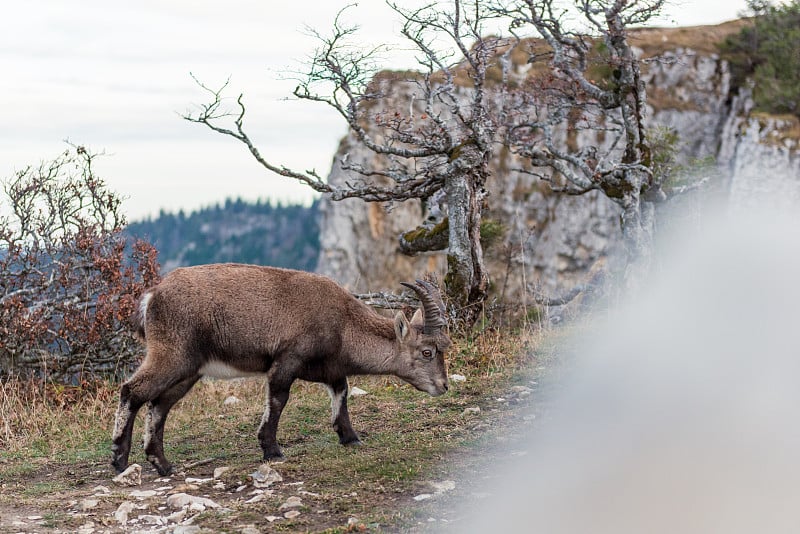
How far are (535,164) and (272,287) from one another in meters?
8.66

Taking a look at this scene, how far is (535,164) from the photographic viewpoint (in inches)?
650

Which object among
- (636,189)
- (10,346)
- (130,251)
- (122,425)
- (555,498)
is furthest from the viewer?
(636,189)

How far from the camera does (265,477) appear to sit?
313 inches

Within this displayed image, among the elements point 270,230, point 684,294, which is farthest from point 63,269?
point 270,230

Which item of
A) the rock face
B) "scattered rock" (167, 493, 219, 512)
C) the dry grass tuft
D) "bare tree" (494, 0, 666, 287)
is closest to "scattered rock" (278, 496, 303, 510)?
"scattered rock" (167, 493, 219, 512)

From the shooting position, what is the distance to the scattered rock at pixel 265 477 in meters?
7.86

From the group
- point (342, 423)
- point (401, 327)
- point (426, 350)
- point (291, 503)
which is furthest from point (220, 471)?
point (426, 350)

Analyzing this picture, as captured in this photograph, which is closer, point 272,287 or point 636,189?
point 272,287

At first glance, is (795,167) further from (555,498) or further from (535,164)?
(555,498)

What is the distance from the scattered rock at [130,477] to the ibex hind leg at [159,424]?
0.88ft

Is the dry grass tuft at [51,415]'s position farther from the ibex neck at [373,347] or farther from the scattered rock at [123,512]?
the ibex neck at [373,347]

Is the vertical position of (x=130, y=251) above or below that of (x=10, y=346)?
above

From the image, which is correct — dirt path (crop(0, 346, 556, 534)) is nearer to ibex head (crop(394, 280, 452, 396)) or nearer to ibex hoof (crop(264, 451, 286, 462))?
ibex hoof (crop(264, 451, 286, 462))

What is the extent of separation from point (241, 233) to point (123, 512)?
143m
